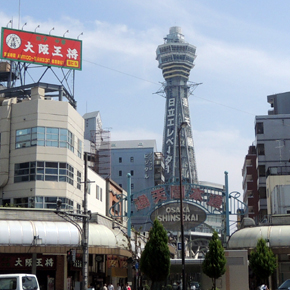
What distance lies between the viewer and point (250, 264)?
42.8 meters

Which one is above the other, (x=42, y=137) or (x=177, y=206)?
(x=42, y=137)

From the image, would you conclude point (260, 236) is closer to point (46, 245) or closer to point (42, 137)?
point (46, 245)

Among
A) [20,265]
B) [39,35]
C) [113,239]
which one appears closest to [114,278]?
[113,239]

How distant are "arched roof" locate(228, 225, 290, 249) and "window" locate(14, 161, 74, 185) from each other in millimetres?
16305

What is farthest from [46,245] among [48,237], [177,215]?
[177,215]

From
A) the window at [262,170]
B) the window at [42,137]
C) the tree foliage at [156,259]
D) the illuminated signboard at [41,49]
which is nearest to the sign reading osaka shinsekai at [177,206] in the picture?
the tree foliage at [156,259]

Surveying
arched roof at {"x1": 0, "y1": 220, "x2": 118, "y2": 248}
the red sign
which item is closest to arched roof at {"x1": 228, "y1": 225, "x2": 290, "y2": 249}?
arched roof at {"x1": 0, "y1": 220, "x2": 118, "y2": 248}

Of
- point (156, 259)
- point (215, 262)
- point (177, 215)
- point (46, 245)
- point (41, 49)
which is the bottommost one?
point (215, 262)

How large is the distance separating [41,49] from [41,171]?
1341 cm

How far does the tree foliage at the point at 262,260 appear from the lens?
138 feet

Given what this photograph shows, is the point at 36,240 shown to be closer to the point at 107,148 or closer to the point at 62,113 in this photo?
the point at 62,113

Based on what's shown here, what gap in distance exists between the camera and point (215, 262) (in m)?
41.7

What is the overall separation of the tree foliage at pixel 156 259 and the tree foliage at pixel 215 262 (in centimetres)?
320

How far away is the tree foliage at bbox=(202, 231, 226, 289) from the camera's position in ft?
136
